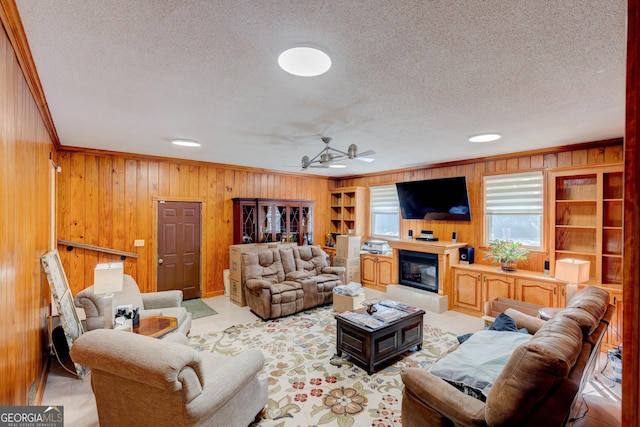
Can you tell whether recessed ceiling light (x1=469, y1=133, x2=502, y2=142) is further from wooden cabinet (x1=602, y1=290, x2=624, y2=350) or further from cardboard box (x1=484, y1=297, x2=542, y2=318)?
wooden cabinet (x1=602, y1=290, x2=624, y2=350)

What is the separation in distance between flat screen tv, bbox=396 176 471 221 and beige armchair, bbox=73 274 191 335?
4.27 m

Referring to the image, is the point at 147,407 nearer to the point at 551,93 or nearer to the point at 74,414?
the point at 74,414

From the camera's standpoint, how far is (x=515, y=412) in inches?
53.3

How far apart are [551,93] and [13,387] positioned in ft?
13.7

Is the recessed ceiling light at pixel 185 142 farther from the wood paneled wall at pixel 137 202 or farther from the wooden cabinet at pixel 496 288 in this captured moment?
the wooden cabinet at pixel 496 288

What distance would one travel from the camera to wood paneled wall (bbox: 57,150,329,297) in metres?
4.41

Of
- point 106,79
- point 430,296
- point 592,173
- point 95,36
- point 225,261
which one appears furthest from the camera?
point 225,261

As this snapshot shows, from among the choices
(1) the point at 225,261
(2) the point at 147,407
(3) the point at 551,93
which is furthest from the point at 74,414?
(3) the point at 551,93

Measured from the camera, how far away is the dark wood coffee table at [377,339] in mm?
2945

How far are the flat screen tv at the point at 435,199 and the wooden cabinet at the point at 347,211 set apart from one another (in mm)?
1164

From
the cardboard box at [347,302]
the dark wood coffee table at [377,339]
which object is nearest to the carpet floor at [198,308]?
the cardboard box at [347,302]

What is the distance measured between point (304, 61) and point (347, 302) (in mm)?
3482

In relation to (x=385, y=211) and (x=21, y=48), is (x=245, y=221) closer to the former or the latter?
(x=385, y=211)

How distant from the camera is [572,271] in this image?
3.41 meters
